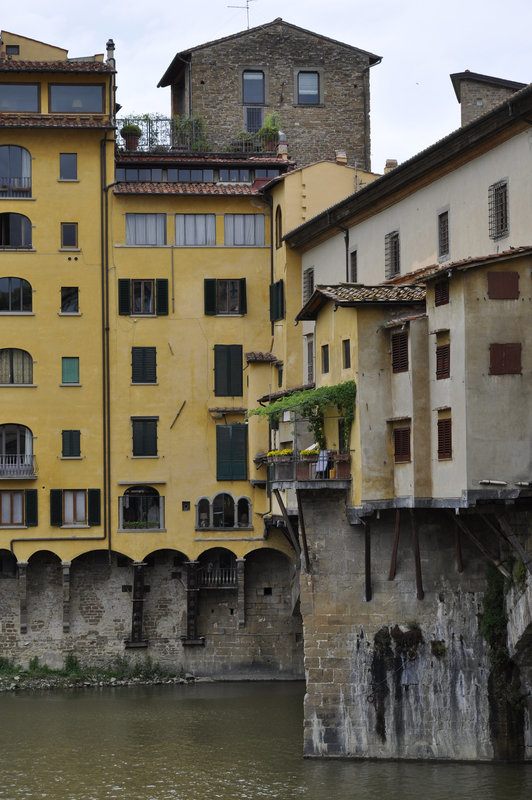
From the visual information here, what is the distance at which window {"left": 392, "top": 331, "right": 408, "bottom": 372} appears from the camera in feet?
142

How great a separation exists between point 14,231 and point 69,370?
5332mm

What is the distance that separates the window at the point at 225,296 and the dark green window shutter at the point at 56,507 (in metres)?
8.35

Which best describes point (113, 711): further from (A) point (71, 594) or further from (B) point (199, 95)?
(B) point (199, 95)

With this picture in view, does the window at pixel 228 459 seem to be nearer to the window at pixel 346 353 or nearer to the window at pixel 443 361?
the window at pixel 346 353

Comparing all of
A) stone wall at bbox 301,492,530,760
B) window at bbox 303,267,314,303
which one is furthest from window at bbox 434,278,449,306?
window at bbox 303,267,314,303

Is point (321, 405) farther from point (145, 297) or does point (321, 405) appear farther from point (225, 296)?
point (145, 297)

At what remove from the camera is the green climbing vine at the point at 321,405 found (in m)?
44.3

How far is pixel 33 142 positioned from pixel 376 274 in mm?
15183

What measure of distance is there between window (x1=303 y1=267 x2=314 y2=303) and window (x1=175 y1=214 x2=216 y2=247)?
395 cm

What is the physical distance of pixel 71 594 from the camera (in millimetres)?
59750

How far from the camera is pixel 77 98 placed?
198ft

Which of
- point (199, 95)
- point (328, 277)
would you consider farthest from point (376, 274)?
point (199, 95)

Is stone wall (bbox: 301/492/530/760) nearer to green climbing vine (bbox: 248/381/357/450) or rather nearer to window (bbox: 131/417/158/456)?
green climbing vine (bbox: 248/381/357/450)

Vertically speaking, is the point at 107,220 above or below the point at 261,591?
above
